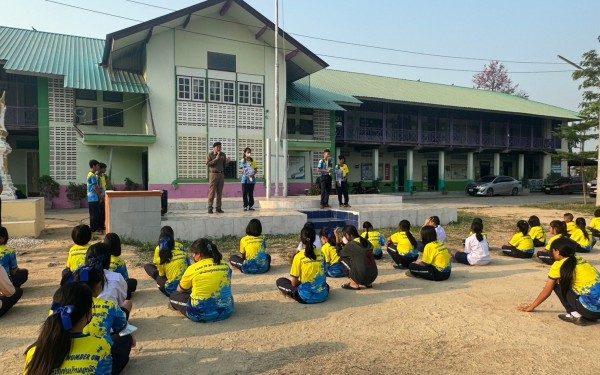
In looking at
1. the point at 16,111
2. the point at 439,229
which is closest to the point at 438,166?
the point at 439,229

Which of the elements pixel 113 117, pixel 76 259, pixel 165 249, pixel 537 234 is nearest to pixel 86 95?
pixel 113 117

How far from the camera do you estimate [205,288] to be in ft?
13.3

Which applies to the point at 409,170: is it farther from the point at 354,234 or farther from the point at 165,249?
the point at 165,249

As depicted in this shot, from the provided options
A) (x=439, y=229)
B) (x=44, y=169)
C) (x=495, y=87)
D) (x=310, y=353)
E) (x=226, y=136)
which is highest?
(x=495, y=87)

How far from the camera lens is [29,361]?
2205 millimetres

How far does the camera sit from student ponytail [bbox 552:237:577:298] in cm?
407

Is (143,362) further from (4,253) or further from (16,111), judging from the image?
(16,111)

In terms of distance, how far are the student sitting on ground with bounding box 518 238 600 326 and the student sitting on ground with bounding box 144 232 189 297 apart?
4.14 m

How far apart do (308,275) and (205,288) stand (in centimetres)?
129

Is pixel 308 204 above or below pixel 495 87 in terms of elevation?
below

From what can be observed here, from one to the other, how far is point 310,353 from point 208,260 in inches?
55.9

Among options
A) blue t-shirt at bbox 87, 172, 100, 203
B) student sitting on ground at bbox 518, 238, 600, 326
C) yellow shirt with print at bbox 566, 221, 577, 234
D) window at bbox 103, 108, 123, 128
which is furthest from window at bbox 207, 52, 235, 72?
student sitting on ground at bbox 518, 238, 600, 326

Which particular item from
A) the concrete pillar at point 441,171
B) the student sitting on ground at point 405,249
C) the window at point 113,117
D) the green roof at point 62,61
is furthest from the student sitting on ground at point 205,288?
the concrete pillar at point 441,171

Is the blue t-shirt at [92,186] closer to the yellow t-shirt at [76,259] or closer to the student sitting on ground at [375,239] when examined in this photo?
the yellow t-shirt at [76,259]
